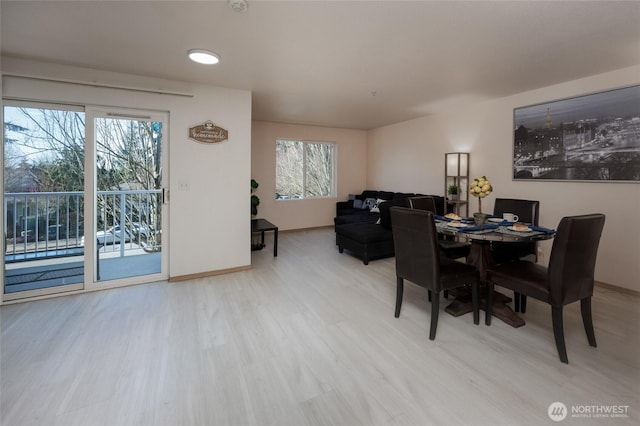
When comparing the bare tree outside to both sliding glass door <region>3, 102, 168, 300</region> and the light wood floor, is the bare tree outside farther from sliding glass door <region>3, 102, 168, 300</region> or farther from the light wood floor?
the light wood floor

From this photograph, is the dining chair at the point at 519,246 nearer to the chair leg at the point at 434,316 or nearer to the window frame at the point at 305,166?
the chair leg at the point at 434,316

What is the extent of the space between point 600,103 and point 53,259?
6821 millimetres

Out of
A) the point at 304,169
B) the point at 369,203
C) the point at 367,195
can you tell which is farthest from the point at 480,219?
the point at 304,169

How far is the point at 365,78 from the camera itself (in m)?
3.32

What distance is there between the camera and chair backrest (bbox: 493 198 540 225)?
10.0 ft

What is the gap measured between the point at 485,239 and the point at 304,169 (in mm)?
4856

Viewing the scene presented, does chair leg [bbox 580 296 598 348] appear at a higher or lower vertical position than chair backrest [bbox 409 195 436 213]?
lower

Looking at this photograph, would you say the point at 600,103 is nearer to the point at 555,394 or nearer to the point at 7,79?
the point at 555,394

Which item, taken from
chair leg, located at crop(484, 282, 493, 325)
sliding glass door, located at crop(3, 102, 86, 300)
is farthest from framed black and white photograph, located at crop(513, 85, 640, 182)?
sliding glass door, located at crop(3, 102, 86, 300)

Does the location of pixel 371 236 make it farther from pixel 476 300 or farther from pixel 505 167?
pixel 505 167

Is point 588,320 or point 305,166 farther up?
point 305,166

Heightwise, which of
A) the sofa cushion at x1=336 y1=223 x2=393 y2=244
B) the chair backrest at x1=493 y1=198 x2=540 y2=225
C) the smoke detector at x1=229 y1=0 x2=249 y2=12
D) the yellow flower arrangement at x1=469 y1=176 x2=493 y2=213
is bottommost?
the sofa cushion at x1=336 y1=223 x2=393 y2=244

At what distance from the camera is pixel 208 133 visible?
3504mm

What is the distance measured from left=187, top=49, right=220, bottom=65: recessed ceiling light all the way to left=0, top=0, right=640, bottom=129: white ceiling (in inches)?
2.8
